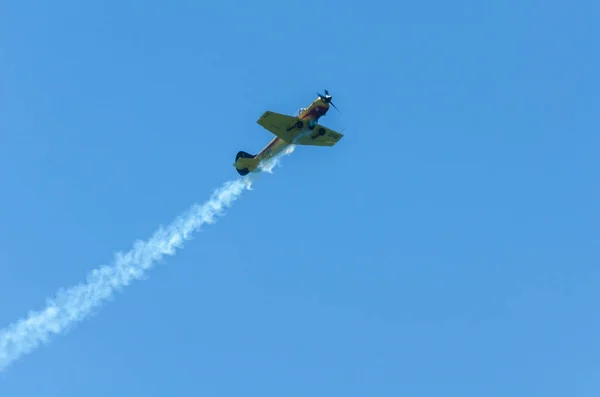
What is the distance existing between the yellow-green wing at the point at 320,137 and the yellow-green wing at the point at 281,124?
4.83 feet

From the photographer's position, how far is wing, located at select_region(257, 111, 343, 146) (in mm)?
84375

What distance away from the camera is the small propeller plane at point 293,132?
84625 millimetres

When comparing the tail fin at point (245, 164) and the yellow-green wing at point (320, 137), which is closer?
the yellow-green wing at point (320, 137)

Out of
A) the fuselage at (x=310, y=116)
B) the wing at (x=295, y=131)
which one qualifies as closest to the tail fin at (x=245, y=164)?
the fuselage at (x=310, y=116)

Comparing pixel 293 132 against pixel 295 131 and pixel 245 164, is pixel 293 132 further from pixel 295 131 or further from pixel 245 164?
pixel 245 164

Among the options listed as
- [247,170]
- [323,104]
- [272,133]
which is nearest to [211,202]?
[247,170]

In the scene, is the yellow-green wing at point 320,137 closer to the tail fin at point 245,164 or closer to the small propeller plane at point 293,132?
the small propeller plane at point 293,132

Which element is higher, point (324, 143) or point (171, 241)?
point (324, 143)

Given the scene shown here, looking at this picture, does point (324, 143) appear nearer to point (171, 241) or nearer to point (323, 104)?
point (323, 104)

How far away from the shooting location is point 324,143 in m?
90.9

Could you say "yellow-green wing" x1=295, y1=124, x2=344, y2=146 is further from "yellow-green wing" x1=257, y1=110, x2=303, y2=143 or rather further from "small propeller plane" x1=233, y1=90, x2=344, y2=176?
"yellow-green wing" x1=257, y1=110, x2=303, y2=143

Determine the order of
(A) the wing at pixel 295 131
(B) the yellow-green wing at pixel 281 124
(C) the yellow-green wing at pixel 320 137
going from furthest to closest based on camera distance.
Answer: (C) the yellow-green wing at pixel 320 137 → (A) the wing at pixel 295 131 → (B) the yellow-green wing at pixel 281 124

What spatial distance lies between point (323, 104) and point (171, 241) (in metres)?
21.7

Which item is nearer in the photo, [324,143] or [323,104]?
[323,104]
